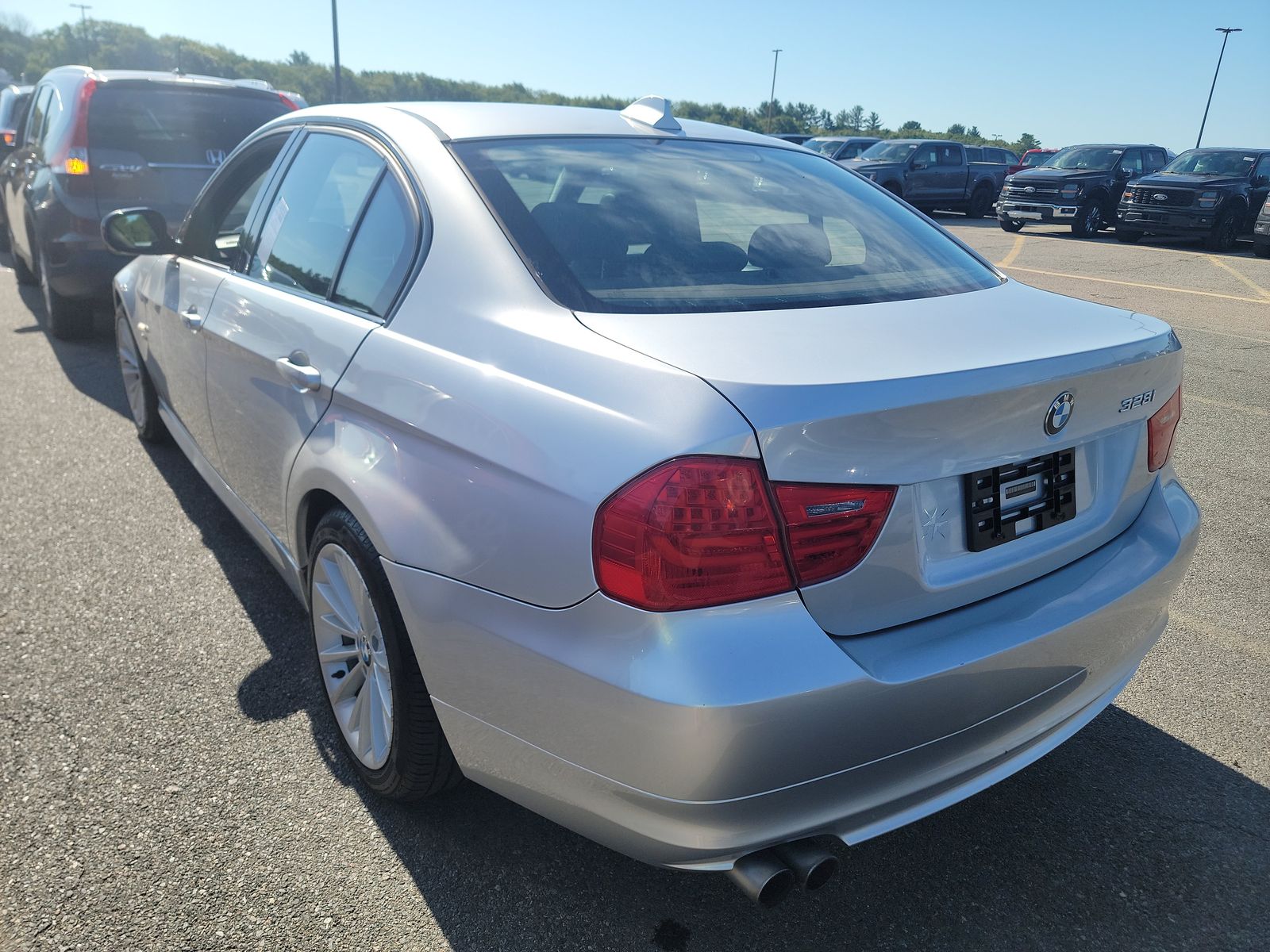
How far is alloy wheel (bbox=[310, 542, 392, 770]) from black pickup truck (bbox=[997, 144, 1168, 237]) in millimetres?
18947

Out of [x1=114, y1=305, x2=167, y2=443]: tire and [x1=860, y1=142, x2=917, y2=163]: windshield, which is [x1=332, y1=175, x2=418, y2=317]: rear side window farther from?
[x1=860, y1=142, x2=917, y2=163]: windshield

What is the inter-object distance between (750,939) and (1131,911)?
853 mm

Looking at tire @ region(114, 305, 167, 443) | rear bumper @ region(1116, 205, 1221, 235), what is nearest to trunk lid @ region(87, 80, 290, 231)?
tire @ region(114, 305, 167, 443)

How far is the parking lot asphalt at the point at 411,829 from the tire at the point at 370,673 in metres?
0.16

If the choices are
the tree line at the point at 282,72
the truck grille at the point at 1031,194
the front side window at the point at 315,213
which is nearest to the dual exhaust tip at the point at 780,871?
the front side window at the point at 315,213

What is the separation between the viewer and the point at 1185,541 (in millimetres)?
2318

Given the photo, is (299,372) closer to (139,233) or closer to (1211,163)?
(139,233)

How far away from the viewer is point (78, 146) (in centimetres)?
624

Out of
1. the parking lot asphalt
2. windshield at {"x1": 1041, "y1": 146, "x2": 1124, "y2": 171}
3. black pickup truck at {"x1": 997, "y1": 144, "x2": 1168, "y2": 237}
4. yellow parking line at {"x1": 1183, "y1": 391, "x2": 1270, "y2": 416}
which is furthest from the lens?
windshield at {"x1": 1041, "y1": 146, "x2": 1124, "y2": 171}

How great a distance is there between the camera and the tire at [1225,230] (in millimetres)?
16938

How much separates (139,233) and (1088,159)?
66.5 ft

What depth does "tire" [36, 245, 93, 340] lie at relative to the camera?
687cm

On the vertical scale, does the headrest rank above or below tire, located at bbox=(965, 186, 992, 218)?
above

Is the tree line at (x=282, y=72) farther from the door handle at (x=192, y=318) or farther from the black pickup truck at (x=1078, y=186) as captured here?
the door handle at (x=192, y=318)
